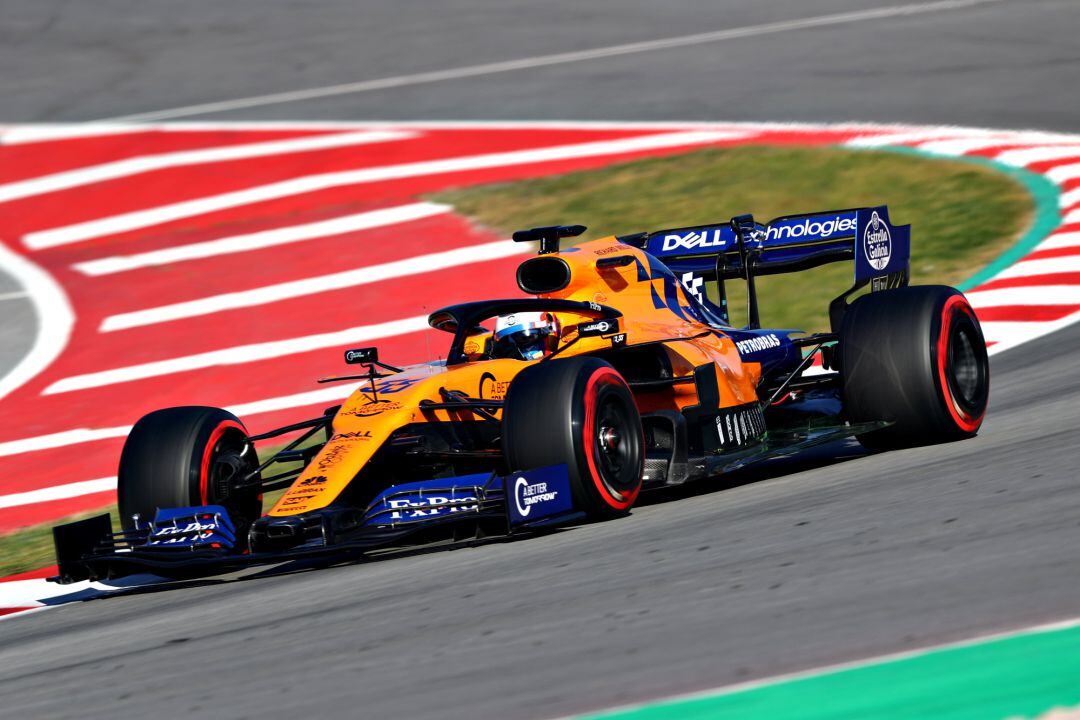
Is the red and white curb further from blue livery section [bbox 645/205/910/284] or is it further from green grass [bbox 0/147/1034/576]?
blue livery section [bbox 645/205/910/284]

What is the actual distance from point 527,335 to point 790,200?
25.0ft

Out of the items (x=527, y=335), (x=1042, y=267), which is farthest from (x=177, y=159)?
(x=527, y=335)

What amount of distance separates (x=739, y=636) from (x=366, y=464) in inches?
121

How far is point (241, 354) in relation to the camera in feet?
42.8

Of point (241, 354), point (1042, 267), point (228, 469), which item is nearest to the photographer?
point (228, 469)

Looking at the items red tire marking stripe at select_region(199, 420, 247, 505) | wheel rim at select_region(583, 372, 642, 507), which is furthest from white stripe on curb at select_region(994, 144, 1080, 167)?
red tire marking stripe at select_region(199, 420, 247, 505)

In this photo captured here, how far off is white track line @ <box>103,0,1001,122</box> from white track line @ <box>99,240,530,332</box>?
23.3 ft

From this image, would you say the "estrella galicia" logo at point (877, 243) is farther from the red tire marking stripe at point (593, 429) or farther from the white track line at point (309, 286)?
the white track line at point (309, 286)

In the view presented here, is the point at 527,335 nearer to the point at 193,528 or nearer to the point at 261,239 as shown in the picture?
the point at 193,528

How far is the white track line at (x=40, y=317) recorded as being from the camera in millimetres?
13297

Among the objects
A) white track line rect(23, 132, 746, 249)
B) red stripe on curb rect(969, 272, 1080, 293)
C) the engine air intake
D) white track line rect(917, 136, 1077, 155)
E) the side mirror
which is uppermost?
white track line rect(23, 132, 746, 249)

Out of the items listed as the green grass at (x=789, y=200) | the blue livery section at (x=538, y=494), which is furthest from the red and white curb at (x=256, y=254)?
the blue livery section at (x=538, y=494)

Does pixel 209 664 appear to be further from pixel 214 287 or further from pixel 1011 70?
pixel 1011 70

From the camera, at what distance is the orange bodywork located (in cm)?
712
